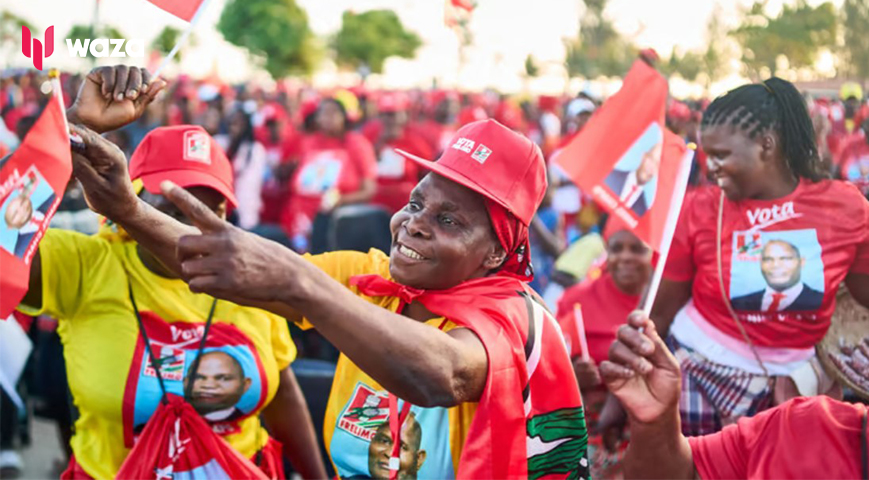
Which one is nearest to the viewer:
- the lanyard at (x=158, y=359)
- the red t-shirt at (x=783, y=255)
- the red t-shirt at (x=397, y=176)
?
the lanyard at (x=158, y=359)

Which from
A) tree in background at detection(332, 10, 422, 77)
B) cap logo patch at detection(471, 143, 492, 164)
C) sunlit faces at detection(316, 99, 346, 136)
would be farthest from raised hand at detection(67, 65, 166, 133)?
tree in background at detection(332, 10, 422, 77)

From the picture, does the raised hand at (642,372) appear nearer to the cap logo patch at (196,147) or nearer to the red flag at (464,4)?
the cap logo patch at (196,147)

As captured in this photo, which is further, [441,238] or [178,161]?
[178,161]

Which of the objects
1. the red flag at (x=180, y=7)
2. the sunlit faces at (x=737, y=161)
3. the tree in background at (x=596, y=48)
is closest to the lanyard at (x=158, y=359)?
the red flag at (x=180, y=7)

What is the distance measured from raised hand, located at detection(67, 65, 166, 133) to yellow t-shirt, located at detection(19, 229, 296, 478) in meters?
0.67

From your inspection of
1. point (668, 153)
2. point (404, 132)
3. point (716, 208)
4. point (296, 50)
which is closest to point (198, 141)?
point (668, 153)

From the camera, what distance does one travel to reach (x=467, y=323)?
2254mm

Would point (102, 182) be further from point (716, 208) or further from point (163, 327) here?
point (716, 208)

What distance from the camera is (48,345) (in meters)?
6.12

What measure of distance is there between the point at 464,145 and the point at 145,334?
1.28 m

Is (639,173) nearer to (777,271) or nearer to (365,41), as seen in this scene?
(777,271)

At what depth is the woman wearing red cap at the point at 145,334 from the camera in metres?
3.17

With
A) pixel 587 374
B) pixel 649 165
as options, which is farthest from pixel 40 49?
pixel 587 374

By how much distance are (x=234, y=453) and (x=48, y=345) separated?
3385mm
